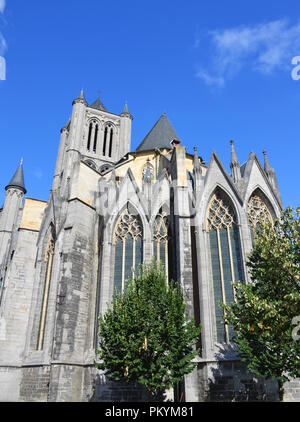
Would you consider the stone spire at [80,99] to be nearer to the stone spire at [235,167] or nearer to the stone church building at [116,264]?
the stone church building at [116,264]

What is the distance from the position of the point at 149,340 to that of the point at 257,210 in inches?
365

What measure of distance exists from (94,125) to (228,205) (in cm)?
2290

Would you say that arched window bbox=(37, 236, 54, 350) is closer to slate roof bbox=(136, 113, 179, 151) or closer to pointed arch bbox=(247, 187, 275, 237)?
pointed arch bbox=(247, 187, 275, 237)

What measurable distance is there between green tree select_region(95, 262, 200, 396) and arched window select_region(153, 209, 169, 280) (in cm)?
403

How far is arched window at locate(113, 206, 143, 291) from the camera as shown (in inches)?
654

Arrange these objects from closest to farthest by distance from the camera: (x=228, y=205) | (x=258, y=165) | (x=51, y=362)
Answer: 1. (x=51, y=362)
2. (x=228, y=205)
3. (x=258, y=165)

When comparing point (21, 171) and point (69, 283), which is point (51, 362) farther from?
point (21, 171)

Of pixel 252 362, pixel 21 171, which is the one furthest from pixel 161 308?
pixel 21 171

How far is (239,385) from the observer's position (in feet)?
42.6

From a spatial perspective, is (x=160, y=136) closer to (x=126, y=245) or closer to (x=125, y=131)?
(x=125, y=131)

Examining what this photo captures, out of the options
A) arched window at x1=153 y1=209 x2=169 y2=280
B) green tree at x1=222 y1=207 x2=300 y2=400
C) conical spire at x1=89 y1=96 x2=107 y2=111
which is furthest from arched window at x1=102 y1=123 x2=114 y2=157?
green tree at x1=222 y1=207 x2=300 y2=400

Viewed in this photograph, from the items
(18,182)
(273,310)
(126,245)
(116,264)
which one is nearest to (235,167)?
(126,245)

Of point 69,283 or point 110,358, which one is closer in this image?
point 110,358

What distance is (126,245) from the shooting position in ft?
56.9
